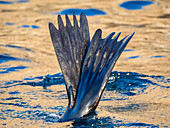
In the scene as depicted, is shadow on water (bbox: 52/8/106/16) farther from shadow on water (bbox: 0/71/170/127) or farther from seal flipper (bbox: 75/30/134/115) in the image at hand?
seal flipper (bbox: 75/30/134/115)

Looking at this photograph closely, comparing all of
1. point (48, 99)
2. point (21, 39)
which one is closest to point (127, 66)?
point (48, 99)

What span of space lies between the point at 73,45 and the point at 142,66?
6.62 ft

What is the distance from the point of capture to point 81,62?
9.11 feet

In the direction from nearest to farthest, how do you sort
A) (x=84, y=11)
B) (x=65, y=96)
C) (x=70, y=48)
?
(x=70, y=48), (x=65, y=96), (x=84, y=11)

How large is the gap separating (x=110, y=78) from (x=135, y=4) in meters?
5.33

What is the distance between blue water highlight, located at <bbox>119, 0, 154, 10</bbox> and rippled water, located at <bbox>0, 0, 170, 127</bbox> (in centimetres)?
24

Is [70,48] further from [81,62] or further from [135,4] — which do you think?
[135,4]

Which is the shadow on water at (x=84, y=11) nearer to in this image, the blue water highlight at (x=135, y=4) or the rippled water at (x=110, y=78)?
the rippled water at (x=110, y=78)

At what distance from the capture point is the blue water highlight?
8.77 meters

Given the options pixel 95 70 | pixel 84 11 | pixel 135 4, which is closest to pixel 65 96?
pixel 95 70

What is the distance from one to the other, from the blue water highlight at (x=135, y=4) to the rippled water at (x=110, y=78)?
0.79 feet

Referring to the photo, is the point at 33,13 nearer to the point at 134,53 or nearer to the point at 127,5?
the point at 127,5

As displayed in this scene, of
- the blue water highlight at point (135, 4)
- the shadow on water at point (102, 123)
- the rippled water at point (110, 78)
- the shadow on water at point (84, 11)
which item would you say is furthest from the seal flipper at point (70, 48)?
the blue water highlight at point (135, 4)

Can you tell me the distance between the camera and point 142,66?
454 centimetres
